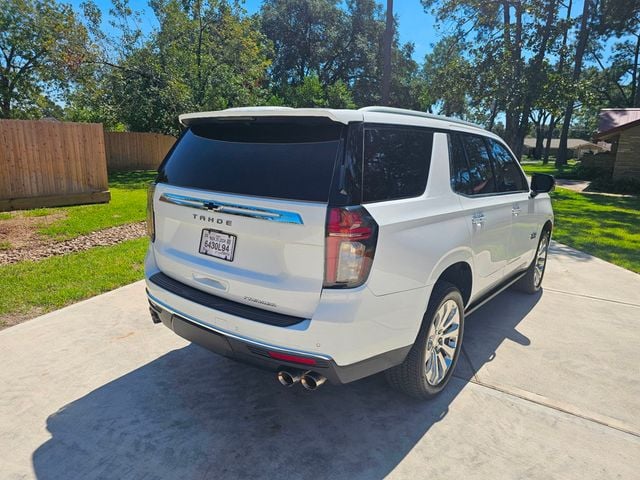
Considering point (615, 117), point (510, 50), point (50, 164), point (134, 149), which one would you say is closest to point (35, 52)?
point (134, 149)

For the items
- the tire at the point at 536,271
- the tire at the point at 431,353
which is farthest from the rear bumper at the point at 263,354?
the tire at the point at 536,271

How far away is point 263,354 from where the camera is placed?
7.65 ft

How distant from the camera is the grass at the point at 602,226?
25.2ft

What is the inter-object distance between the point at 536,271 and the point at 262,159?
418 cm

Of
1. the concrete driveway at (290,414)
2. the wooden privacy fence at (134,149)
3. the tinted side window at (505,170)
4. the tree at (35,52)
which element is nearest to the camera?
the concrete driveway at (290,414)

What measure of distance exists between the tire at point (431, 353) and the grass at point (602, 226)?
16.8 feet

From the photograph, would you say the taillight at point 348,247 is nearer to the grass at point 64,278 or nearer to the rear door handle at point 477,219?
the rear door handle at point 477,219

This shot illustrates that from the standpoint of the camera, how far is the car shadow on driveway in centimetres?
236

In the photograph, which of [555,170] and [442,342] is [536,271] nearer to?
[442,342]

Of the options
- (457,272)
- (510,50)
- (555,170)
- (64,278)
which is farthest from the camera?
(555,170)

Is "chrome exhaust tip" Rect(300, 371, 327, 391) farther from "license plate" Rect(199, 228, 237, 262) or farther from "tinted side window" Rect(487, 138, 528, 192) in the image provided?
"tinted side window" Rect(487, 138, 528, 192)

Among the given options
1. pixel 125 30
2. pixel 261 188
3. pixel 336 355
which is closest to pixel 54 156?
pixel 261 188

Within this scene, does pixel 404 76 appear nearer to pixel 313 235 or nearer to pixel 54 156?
pixel 54 156

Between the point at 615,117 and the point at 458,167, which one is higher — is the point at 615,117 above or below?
above
